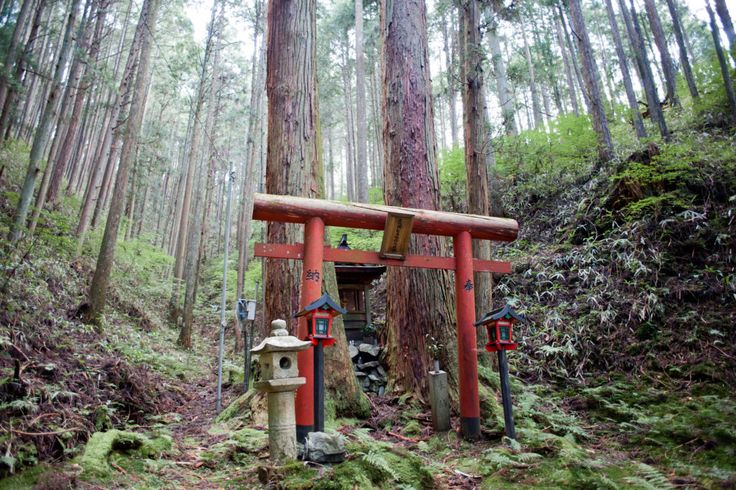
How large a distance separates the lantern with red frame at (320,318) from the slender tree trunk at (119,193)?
5915mm

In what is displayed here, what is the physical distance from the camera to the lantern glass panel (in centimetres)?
413

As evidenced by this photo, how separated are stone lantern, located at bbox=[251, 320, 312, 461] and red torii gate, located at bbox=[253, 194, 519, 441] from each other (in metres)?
0.40

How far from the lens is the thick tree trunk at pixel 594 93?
36.6 ft

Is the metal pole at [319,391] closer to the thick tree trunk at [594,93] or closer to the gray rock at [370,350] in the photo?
the gray rock at [370,350]

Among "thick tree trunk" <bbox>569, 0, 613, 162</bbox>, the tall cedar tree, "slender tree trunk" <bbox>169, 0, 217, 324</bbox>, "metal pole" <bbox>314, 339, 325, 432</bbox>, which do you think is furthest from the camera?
"slender tree trunk" <bbox>169, 0, 217, 324</bbox>

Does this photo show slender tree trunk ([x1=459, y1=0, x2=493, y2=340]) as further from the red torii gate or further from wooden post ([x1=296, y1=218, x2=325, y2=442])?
wooden post ([x1=296, y1=218, x2=325, y2=442])

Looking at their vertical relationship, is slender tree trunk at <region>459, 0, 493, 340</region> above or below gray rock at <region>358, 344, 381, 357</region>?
above

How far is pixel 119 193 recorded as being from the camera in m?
9.16

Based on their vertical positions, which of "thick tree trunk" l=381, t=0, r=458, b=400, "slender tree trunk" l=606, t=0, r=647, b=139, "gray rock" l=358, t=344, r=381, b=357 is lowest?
"gray rock" l=358, t=344, r=381, b=357

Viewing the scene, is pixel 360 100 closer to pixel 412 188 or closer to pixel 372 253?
pixel 412 188

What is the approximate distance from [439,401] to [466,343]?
76 cm

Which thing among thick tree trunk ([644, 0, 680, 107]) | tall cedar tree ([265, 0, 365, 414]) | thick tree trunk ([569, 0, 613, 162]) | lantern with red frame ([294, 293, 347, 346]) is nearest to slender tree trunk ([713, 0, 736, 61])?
thick tree trunk ([644, 0, 680, 107])

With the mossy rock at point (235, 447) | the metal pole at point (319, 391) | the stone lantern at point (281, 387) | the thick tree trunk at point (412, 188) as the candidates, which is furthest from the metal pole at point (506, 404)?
the mossy rock at point (235, 447)

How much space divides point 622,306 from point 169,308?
1400cm
